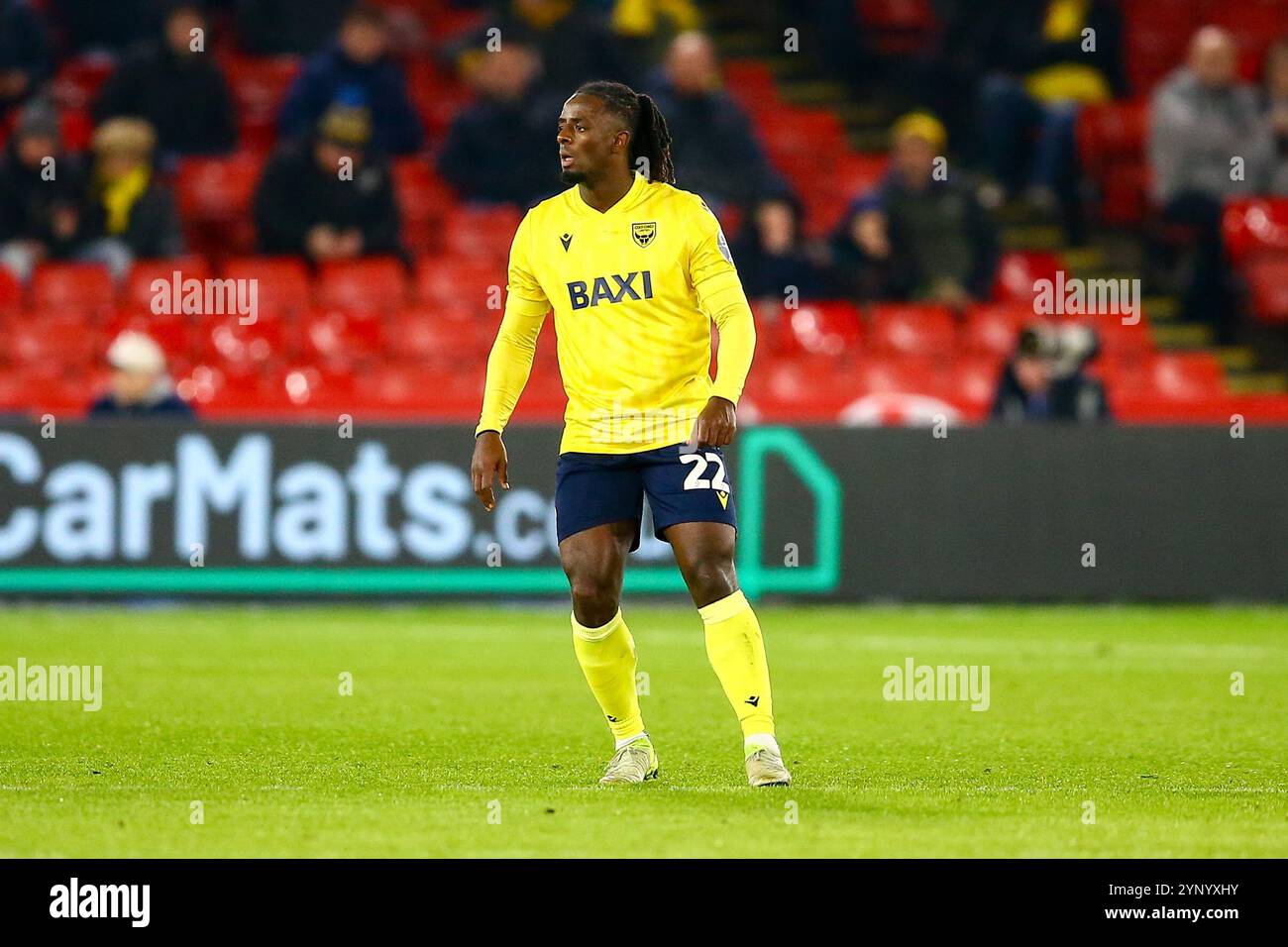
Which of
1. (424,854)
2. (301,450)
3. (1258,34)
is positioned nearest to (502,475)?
(424,854)

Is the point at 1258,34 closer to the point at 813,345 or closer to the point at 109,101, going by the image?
the point at 813,345

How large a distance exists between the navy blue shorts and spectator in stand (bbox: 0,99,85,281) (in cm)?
1057

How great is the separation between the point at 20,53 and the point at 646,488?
12.6 m

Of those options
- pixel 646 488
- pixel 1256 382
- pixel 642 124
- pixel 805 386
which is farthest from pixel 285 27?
pixel 646 488

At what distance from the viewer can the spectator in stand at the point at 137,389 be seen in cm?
1408

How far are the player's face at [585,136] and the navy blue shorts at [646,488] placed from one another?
87cm

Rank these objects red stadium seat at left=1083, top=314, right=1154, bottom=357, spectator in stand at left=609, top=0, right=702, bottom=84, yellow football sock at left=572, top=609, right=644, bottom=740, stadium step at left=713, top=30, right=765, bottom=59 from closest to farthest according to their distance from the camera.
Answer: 1. yellow football sock at left=572, top=609, right=644, bottom=740
2. red stadium seat at left=1083, top=314, right=1154, bottom=357
3. spectator in stand at left=609, top=0, right=702, bottom=84
4. stadium step at left=713, top=30, right=765, bottom=59

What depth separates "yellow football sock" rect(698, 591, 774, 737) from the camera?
22.3 ft

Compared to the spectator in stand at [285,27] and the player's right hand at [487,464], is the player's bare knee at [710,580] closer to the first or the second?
the player's right hand at [487,464]

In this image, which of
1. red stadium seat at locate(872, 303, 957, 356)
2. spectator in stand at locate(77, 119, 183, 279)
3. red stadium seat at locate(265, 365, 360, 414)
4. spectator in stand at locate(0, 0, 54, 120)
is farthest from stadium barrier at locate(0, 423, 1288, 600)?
spectator in stand at locate(0, 0, 54, 120)

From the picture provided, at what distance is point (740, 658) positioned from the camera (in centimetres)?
680

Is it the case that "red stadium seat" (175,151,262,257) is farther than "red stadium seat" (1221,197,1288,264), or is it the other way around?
"red stadium seat" (175,151,262,257)

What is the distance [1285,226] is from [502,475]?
1154 cm

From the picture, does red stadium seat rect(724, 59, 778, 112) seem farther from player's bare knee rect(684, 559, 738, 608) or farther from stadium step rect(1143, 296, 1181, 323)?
player's bare knee rect(684, 559, 738, 608)
